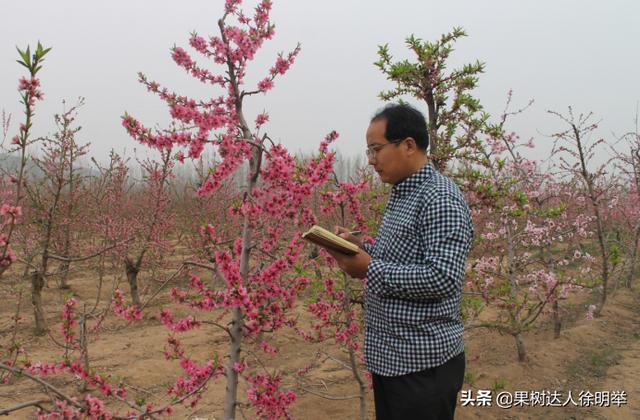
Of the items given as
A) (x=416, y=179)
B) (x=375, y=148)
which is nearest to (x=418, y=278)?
(x=416, y=179)

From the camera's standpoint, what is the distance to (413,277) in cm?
155

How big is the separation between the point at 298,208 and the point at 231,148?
1.75ft

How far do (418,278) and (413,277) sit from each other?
0.02 meters

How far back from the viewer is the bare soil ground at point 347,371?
408 cm

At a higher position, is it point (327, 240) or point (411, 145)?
point (411, 145)

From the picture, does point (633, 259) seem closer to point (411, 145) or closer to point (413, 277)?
point (411, 145)

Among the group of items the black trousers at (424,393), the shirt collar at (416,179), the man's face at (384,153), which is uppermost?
the man's face at (384,153)

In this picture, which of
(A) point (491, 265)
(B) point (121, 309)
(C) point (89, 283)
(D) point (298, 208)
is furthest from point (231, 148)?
(C) point (89, 283)

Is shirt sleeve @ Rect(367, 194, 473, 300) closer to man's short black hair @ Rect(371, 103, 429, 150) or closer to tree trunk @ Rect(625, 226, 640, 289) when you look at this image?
man's short black hair @ Rect(371, 103, 429, 150)

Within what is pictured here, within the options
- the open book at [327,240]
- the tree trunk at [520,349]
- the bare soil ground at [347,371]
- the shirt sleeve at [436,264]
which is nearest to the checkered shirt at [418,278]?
the shirt sleeve at [436,264]

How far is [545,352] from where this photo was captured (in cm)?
537

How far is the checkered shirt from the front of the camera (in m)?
1.55

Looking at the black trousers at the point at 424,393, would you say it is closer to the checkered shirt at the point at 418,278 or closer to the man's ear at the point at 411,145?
the checkered shirt at the point at 418,278

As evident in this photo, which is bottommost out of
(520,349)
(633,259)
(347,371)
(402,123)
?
(347,371)
